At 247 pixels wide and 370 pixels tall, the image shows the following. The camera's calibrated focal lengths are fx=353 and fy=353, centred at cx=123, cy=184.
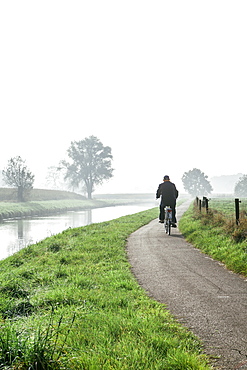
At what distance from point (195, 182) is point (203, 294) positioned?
139837mm

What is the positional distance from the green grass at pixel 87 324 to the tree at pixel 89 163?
246 feet

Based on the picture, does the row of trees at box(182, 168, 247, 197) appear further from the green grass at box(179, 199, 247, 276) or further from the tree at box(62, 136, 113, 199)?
the green grass at box(179, 199, 247, 276)

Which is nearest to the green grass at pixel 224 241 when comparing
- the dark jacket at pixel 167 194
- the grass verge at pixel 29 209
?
the dark jacket at pixel 167 194

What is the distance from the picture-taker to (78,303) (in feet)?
19.6

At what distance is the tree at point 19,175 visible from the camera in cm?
6406

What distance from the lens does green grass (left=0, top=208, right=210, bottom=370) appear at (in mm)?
3473

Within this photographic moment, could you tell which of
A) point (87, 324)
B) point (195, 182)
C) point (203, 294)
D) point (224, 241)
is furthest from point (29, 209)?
point (195, 182)

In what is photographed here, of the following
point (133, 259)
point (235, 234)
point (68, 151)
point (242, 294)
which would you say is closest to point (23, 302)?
point (242, 294)

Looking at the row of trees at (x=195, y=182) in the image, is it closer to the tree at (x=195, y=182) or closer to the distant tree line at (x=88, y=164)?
the tree at (x=195, y=182)

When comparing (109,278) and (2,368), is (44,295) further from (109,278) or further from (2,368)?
(2,368)

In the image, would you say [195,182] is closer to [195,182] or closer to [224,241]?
[195,182]

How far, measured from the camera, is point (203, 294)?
6488 millimetres

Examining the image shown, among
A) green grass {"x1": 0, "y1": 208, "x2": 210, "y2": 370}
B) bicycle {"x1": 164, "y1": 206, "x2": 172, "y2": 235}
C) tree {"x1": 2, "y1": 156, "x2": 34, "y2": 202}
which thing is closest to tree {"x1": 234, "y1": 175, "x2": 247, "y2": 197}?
tree {"x1": 2, "y1": 156, "x2": 34, "y2": 202}

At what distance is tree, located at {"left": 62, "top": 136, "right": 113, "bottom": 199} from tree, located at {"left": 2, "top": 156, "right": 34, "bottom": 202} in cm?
1905
